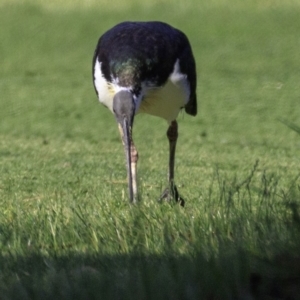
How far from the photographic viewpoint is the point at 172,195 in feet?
19.3

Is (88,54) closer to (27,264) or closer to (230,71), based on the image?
(230,71)

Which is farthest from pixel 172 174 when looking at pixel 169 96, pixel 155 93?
pixel 155 93

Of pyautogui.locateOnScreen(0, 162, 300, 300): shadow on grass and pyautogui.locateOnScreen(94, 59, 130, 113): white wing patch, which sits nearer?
pyautogui.locateOnScreen(0, 162, 300, 300): shadow on grass

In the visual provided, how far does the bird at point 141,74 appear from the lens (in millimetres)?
6082

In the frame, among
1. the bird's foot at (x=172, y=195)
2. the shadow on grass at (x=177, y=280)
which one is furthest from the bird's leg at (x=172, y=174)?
the shadow on grass at (x=177, y=280)

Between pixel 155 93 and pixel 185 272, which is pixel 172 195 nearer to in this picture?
A: pixel 155 93

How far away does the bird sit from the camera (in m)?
6.08

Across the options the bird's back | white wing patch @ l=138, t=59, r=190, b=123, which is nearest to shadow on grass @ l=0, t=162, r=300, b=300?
the bird's back

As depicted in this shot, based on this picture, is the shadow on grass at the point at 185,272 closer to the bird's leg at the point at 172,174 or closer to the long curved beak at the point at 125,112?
the bird's leg at the point at 172,174

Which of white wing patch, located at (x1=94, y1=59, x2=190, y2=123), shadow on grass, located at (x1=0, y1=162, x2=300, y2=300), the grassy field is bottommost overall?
the grassy field

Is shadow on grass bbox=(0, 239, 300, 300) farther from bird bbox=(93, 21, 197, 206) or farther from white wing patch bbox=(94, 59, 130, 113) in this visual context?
white wing patch bbox=(94, 59, 130, 113)

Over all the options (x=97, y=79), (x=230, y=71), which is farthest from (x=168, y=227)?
(x=230, y=71)

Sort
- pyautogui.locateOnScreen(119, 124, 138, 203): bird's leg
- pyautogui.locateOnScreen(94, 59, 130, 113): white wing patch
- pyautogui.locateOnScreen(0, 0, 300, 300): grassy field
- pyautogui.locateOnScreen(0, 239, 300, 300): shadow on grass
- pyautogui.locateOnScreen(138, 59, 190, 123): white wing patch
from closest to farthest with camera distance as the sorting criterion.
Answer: pyautogui.locateOnScreen(0, 239, 300, 300): shadow on grass → pyautogui.locateOnScreen(0, 0, 300, 300): grassy field → pyautogui.locateOnScreen(119, 124, 138, 203): bird's leg → pyautogui.locateOnScreen(94, 59, 130, 113): white wing patch → pyautogui.locateOnScreen(138, 59, 190, 123): white wing patch

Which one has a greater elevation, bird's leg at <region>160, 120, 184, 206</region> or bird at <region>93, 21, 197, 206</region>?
bird at <region>93, 21, 197, 206</region>
